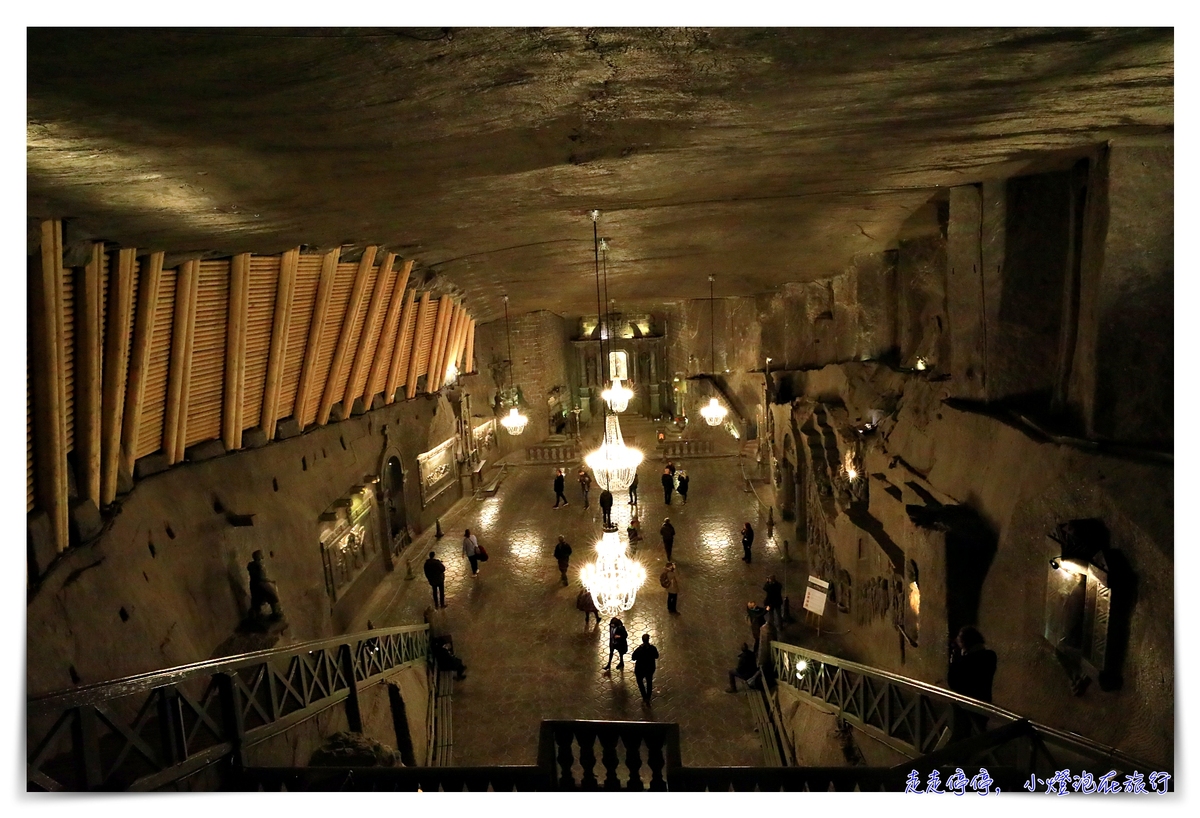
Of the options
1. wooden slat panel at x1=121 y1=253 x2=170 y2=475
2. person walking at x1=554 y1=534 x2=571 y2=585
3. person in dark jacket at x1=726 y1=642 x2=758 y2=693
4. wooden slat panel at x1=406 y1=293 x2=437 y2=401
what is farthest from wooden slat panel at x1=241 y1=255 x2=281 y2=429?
person in dark jacket at x1=726 y1=642 x2=758 y2=693

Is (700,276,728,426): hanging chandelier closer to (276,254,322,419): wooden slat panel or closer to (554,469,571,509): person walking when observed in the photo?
(554,469,571,509): person walking

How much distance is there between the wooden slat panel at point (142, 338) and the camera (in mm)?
5281

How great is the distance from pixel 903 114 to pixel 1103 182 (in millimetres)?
1940

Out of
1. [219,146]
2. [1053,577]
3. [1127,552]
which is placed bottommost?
[1053,577]

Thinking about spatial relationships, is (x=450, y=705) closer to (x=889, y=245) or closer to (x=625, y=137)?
(x=625, y=137)

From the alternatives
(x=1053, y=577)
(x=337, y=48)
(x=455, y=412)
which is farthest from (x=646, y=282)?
(x=337, y=48)

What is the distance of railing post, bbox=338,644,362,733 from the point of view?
246 inches

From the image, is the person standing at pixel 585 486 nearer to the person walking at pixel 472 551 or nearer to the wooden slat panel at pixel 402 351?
the person walking at pixel 472 551

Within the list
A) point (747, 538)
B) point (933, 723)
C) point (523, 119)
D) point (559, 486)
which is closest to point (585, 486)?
point (559, 486)

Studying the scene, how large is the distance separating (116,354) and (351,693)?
366cm

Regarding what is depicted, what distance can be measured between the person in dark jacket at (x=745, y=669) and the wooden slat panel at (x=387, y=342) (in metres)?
6.69

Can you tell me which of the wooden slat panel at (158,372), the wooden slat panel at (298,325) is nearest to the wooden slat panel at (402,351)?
the wooden slat panel at (298,325)

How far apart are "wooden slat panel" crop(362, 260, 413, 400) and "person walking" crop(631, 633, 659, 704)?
18.8 feet

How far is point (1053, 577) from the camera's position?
4688mm
